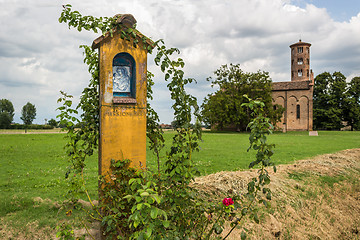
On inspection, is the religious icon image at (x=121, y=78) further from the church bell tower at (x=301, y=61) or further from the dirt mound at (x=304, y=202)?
the church bell tower at (x=301, y=61)

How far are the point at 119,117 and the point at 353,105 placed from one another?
60.1 m

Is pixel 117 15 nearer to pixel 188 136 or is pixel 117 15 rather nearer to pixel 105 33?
pixel 105 33

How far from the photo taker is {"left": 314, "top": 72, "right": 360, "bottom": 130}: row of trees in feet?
172

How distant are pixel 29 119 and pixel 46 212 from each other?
8401 cm

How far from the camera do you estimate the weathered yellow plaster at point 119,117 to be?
3.70m

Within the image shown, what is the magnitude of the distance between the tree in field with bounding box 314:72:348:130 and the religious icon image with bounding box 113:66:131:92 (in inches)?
2238

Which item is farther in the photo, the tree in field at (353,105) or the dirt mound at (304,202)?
the tree in field at (353,105)

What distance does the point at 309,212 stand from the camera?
18.1 ft

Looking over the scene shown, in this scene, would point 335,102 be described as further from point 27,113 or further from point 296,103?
point 27,113

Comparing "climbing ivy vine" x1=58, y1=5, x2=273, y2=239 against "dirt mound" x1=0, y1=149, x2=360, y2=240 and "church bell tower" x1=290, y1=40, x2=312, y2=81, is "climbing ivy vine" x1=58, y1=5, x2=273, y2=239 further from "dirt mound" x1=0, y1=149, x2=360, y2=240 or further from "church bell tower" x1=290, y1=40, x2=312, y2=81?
"church bell tower" x1=290, y1=40, x2=312, y2=81

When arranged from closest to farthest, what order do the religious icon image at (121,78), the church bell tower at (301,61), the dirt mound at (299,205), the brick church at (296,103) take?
the religious icon image at (121,78), the dirt mound at (299,205), the brick church at (296,103), the church bell tower at (301,61)

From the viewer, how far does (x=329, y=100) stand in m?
54.7

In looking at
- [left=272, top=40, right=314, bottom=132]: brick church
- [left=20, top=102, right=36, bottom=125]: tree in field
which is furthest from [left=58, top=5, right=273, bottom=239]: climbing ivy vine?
[left=20, top=102, right=36, bottom=125]: tree in field

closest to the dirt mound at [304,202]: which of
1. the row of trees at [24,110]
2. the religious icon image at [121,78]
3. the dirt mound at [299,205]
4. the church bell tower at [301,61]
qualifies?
the dirt mound at [299,205]
